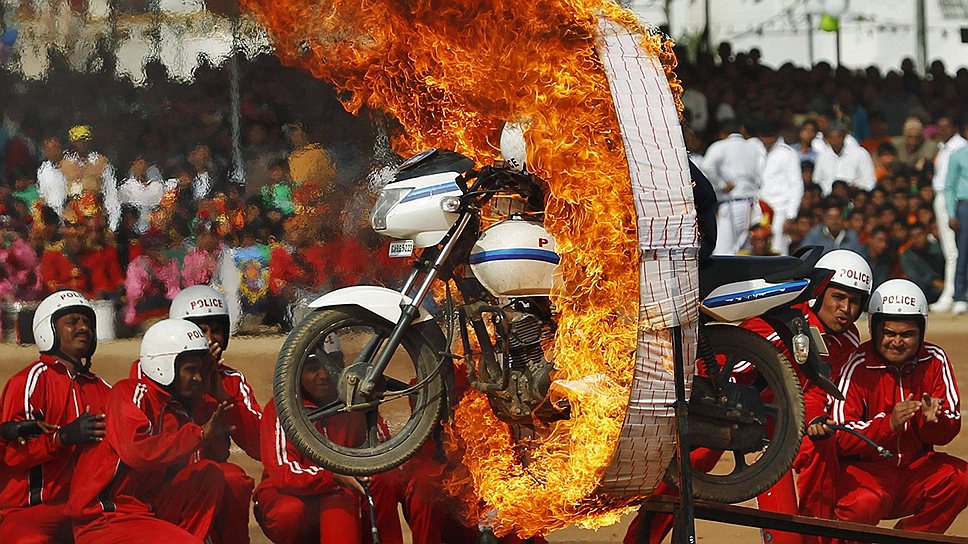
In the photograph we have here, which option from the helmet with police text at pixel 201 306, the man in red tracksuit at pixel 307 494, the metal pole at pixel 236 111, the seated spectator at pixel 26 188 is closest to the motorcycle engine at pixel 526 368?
the man in red tracksuit at pixel 307 494

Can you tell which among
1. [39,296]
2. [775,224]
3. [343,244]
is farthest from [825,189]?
[39,296]

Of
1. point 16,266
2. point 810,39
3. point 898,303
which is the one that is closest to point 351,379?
point 16,266

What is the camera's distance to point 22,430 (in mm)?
7469

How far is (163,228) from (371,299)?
7.04 ft

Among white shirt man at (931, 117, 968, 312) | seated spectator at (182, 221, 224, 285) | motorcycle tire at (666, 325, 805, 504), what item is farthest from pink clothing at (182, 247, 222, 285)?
white shirt man at (931, 117, 968, 312)

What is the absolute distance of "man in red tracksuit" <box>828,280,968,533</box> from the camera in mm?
7977

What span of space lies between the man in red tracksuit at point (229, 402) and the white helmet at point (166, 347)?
298mm

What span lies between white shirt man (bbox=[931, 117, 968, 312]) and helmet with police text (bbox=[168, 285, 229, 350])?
8.00 m

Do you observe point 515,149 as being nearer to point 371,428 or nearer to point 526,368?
point 526,368

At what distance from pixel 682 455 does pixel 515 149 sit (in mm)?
1478

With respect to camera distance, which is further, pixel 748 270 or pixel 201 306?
pixel 201 306

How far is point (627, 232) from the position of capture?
6.48 metres

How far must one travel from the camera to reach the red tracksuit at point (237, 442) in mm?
7797

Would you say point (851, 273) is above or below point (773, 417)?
above
